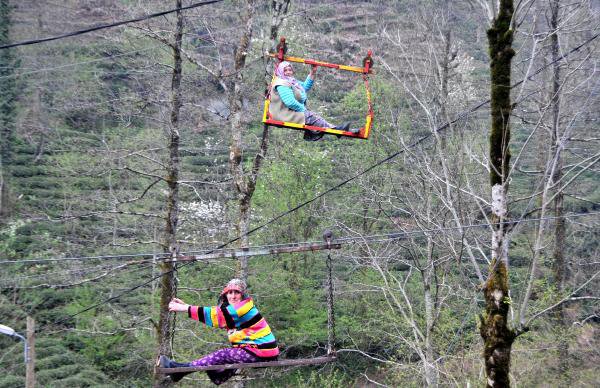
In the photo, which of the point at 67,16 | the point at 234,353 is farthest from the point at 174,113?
the point at 67,16

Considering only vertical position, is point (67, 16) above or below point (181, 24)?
above

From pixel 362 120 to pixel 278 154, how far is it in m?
4.44

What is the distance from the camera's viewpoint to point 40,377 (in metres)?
20.2

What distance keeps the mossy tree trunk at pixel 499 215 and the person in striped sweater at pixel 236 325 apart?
2.55 m

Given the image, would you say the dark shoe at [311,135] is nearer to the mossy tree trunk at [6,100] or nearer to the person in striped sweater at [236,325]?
the person in striped sweater at [236,325]

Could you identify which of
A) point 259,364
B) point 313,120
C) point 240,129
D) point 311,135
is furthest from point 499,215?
point 240,129

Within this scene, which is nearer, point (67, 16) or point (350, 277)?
point (350, 277)

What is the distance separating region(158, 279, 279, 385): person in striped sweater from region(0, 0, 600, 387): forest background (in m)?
4.96

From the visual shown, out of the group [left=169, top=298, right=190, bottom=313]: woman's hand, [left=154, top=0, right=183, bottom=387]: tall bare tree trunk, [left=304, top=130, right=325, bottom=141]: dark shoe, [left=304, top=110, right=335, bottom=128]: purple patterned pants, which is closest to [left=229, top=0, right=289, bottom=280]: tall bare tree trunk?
[left=154, top=0, right=183, bottom=387]: tall bare tree trunk

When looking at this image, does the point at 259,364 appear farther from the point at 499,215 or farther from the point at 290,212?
the point at 290,212

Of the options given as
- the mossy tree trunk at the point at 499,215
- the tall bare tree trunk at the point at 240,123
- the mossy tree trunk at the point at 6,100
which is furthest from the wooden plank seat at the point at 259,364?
the mossy tree trunk at the point at 6,100

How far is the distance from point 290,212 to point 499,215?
12010mm

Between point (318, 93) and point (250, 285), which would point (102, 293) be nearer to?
point (250, 285)

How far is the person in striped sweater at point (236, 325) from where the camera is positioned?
7.96m
